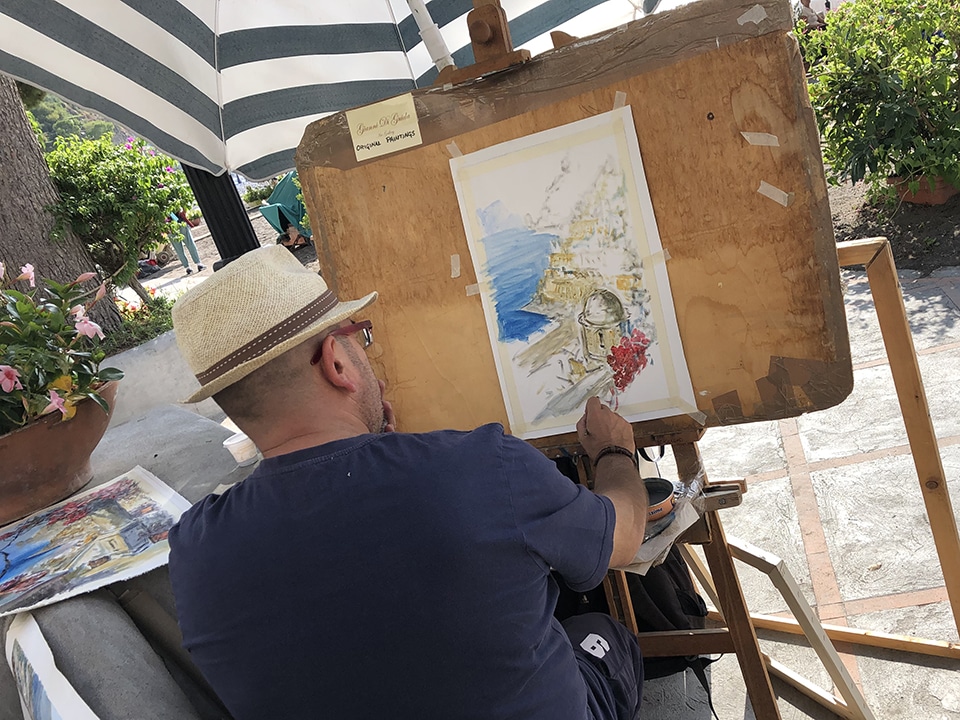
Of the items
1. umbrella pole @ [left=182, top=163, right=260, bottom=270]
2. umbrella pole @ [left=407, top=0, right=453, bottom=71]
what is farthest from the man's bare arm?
umbrella pole @ [left=182, top=163, right=260, bottom=270]

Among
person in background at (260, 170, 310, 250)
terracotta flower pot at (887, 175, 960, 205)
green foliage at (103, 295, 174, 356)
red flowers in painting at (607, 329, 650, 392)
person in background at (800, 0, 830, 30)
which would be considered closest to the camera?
red flowers in painting at (607, 329, 650, 392)

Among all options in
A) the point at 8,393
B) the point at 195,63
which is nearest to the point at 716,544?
the point at 8,393

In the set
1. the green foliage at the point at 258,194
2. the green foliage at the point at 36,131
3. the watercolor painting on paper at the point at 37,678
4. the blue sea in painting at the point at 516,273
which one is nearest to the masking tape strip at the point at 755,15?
the blue sea in painting at the point at 516,273

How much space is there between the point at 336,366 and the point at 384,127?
69 centimetres

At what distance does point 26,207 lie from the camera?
11.9 feet

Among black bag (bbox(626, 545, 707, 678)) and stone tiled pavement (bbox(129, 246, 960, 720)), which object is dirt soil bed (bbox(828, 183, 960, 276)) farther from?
black bag (bbox(626, 545, 707, 678))

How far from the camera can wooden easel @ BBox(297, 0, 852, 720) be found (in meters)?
1.40

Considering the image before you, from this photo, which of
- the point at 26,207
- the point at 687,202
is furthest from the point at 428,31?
the point at 26,207

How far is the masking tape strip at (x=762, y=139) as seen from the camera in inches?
54.9

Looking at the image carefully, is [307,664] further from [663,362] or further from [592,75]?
[592,75]

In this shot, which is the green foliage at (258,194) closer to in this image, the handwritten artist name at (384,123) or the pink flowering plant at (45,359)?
the pink flowering plant at (45,359)

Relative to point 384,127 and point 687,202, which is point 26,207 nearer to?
point 384,127

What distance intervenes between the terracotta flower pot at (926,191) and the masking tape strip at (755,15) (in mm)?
3341

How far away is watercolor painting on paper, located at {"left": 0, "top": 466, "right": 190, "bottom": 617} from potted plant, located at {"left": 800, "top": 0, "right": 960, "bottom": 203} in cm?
377
